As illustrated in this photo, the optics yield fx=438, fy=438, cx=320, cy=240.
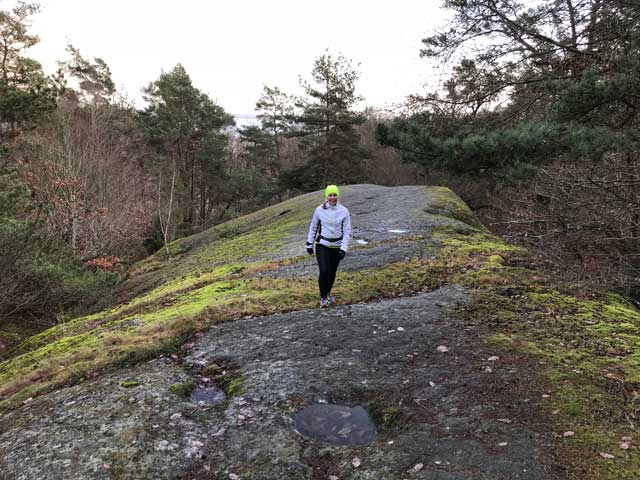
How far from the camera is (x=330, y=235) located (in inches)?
259

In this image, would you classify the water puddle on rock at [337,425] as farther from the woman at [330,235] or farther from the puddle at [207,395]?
the woman at [330,235]

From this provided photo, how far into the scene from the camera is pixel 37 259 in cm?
952

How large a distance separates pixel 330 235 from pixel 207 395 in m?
3.00

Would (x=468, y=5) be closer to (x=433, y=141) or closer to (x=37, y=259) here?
(x=433, y=141)

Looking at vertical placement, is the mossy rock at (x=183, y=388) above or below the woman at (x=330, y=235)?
below

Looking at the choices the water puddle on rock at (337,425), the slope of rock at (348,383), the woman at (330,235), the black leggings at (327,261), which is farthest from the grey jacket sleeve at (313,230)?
the water puddle on rock at (337,425)

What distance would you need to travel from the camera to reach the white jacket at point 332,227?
6.57 m

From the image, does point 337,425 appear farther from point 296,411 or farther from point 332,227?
point 332,227

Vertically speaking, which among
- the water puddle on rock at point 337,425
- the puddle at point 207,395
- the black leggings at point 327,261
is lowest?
the water puddle on rock at point 337,425

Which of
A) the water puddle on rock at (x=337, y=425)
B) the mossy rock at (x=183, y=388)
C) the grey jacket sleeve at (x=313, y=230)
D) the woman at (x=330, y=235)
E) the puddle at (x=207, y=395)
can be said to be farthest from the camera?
the grey jacket sleeve at (x=313, y=230)

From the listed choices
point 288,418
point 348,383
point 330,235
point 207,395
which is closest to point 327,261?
point 330,235

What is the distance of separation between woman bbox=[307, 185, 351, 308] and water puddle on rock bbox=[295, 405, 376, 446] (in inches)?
110

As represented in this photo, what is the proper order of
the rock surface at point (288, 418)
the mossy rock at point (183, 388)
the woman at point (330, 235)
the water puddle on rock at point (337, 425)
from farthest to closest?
1. the woman at point (330, 235)
2. the mossy rock at point (183, 388)
3. the water puddle on rock at point (337, 425)
4. the rock surface at point (288, 418)

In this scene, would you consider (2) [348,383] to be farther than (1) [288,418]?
Yes
